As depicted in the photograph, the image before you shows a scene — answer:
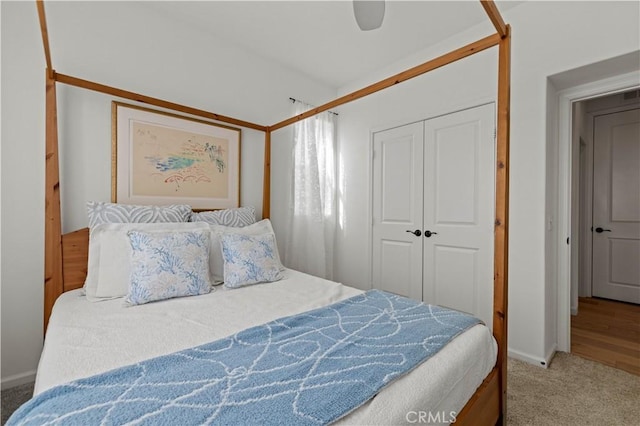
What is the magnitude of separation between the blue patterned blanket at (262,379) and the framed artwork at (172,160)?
161 cm

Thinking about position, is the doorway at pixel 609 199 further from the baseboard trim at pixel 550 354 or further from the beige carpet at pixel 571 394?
the beige carpet at pixel 571 394

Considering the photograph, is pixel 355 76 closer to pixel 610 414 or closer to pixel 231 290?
pixel 231 290

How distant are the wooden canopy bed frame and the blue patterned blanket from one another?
26 cm

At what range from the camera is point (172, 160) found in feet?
7.79

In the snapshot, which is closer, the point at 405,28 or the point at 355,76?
the point at 405,28

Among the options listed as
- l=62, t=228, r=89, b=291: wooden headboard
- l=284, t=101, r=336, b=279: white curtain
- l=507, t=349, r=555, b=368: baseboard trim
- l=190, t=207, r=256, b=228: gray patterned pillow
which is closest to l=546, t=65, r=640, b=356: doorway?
l=507, t=349, r=555, b=368: baseboard trim

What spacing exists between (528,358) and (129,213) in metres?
3.05

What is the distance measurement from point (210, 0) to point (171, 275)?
2.01 m

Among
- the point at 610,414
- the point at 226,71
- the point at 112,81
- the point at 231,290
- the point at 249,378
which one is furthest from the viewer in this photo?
the point at 226,71

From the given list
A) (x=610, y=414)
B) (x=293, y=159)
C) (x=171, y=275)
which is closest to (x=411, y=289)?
(x=610, y=414)

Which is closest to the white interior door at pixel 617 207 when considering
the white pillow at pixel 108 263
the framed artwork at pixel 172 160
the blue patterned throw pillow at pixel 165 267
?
the framed artwork at pixel 172 160

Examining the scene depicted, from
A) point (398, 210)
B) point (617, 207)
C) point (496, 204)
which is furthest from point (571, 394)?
point (617, 207)

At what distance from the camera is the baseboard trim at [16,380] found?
5.82 feet

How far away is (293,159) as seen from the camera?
3.15 metres
